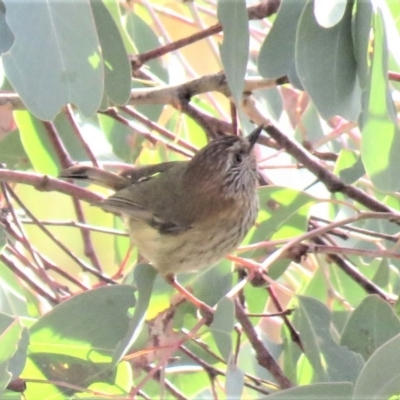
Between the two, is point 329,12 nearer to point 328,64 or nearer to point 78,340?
point 328,64

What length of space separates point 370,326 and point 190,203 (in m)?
1.03

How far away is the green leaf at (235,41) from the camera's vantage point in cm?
159

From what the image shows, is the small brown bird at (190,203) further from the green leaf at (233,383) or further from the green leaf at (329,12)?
the green leaf at (329,12)

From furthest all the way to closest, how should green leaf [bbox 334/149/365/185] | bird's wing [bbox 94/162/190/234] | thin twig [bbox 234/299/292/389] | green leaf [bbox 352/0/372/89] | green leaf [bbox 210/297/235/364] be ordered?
bird's wing [bbox 94/162/190/234]
green leaf [bbox 334/149/365/185]
thin twig [bbox 234/299/292/389]
green leaf [bbox 210/297/235/364]
green leaf [bbox 352/0/372/89]

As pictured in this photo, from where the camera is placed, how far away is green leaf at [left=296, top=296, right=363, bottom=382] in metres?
1.75

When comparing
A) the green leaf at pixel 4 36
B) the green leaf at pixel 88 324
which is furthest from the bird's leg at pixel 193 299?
the green leaf at pixel 4 36

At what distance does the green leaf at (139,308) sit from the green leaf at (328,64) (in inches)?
22.7

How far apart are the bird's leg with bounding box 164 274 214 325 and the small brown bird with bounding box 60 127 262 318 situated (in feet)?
0.31

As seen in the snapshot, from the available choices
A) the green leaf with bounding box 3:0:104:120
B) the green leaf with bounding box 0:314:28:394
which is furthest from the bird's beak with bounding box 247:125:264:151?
the green leaf with bounding box 0:314:28:394

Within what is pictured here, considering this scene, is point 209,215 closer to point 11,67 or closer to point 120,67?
point 120,67

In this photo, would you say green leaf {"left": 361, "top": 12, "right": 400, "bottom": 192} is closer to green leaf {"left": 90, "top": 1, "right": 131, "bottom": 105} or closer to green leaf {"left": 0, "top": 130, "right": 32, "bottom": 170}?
green leaf {"left": 90, "top": 1, "right": 131, "bottom": 105}

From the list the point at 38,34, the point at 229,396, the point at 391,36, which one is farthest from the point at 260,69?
the point at 229,396

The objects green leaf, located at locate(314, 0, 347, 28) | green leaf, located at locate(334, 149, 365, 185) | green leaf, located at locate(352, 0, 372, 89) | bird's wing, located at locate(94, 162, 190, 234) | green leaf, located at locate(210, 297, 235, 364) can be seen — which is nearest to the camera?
green leaf, located at locate(314, 0, 347, 28)

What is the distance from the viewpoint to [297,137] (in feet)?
8.21
